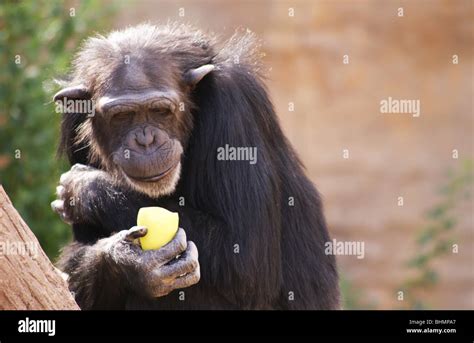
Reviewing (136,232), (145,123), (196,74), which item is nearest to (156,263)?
(136,232)

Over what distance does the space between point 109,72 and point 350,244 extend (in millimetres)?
9647

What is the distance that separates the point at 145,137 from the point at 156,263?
1.09 meters

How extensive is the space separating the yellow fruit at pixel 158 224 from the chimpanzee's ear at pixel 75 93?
1.62 meters

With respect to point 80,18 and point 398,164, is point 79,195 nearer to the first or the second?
point 80,18

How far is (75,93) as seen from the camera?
738 centimetres

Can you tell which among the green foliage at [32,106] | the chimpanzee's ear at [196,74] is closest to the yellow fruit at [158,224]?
the chimpanzee's ear at [196,74]

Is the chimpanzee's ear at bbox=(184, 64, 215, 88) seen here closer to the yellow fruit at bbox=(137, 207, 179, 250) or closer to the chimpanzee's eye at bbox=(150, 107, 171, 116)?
the chimpanzee's eye at bbox=(150, 107, 171, 116)

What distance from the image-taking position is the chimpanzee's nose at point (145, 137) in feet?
22.3

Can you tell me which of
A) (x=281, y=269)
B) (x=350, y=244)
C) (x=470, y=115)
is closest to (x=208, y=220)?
(x=281, y=269)

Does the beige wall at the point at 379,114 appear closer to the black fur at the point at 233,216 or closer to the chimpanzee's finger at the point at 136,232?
the black fur at the point at 233,216
